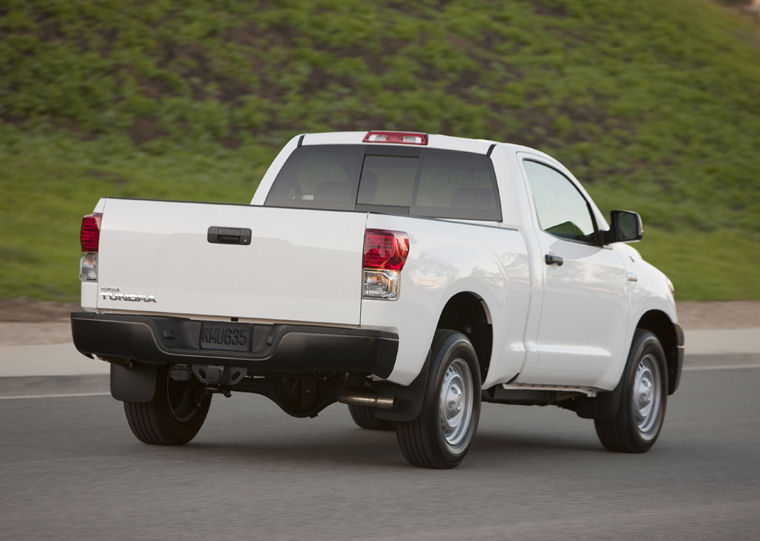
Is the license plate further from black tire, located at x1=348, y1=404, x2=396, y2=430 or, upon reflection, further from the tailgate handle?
black tire, located at x1=348, y1=404, x2=396, y2=430

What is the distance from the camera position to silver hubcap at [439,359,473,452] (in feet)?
28.5

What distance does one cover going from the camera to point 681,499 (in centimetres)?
820

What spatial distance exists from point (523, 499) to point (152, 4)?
3805cm

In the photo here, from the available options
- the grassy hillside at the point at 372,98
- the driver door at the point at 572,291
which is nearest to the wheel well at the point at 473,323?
the driver door at the point at 572,291

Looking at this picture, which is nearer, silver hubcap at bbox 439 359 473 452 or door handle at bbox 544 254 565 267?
silver hubcap at bbox 439 359 473 452

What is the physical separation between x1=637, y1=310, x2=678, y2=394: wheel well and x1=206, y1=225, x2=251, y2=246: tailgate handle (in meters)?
4.06

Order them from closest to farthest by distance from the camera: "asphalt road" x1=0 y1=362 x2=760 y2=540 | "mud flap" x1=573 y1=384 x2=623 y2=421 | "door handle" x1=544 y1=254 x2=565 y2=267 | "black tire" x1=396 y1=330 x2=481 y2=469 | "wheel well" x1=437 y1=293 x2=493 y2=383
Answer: "asphalt road" x1=0 y1=362 x2=760 y2=540 → "black tire" x1=396 y1=330 x2=481 y2=469 → "wheel well" x1=437 y1=293 x2=493 y2=383 → "door handle" x1=544 y1=254 x2=565 y2=267 → "mud flap" x1=573 y1=384 x2=623 y2=421

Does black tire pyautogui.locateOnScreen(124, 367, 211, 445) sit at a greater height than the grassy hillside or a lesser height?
lesser

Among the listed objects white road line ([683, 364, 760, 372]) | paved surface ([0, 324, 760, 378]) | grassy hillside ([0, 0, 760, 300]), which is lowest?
white road line ([683, 364, 760, 372])

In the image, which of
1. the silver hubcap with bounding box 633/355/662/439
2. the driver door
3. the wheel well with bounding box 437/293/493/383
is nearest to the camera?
the wheel well with bounding box 437/293/493/383

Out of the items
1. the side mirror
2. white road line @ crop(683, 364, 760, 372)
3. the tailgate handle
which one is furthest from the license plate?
white road line @ crop(683, 364, 760, 372)

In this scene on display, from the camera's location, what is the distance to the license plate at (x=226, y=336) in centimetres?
821

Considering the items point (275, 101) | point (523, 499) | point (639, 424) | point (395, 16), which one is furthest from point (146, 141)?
point (523, 499)

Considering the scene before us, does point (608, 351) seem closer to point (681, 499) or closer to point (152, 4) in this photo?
point (681, 499)
